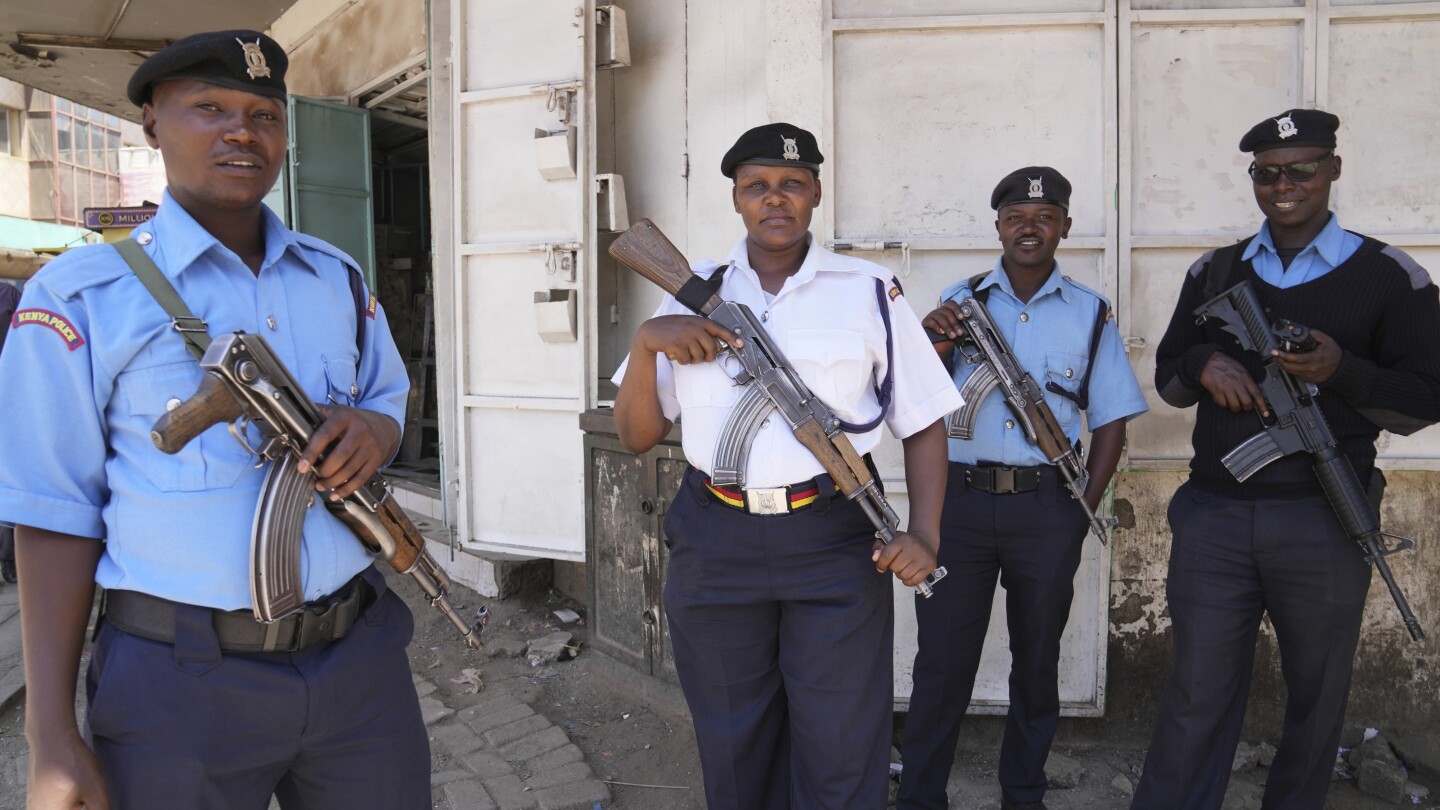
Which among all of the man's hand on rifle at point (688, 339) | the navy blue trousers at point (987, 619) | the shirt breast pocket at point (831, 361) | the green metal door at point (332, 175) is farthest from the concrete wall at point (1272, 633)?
the green metal door at point (332, 175)

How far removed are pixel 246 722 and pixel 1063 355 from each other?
2.59 meters

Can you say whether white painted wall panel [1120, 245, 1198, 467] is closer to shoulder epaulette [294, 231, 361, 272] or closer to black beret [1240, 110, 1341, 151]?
black beret [1240, 110, 1341, 151]

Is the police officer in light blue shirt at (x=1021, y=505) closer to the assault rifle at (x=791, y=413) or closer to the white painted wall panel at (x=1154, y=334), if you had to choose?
the white painted wall panel at (x=1154, y=334)

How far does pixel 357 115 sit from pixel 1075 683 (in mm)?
6109

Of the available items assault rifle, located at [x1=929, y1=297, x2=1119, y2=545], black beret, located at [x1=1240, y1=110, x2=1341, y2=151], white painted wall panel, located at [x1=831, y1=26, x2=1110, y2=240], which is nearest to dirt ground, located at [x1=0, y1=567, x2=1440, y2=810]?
assault rifle, located at [x1=929, y1=297, x2=1119, y2=545]

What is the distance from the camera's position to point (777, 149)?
2260 mm

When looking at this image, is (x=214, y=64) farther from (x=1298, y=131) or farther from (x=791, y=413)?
(x=1298, y=131)

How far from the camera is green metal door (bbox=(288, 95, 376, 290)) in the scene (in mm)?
6457

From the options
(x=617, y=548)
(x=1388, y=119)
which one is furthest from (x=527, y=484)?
(x=1388, y=119)

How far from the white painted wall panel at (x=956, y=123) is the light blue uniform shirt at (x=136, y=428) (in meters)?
2.48

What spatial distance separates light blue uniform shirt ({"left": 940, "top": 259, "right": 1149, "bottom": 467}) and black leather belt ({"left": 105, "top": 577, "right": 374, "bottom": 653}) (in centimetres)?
210

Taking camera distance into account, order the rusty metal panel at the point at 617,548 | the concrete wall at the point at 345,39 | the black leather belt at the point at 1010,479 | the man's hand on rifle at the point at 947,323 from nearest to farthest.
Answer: the black leather belt at the point at 1010,479
the man's hand on rifle at the point at 947,323
the rusty metal panel at the point at 617,548
the concrete wall at the point at 345,39

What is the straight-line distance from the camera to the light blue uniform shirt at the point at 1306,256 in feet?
8.76

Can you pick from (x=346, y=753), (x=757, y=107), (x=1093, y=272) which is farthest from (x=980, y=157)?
(x=346, y=753)
